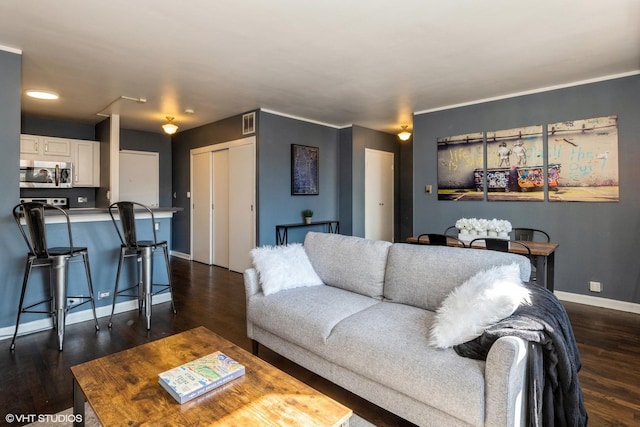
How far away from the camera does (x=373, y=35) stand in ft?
8.84

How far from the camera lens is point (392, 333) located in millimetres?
1740

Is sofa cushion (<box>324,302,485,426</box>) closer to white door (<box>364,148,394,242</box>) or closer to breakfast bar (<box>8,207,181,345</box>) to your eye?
breakfast bar (<box>8,207,181,345</box>)

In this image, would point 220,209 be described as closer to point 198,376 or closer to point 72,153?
point 72,153

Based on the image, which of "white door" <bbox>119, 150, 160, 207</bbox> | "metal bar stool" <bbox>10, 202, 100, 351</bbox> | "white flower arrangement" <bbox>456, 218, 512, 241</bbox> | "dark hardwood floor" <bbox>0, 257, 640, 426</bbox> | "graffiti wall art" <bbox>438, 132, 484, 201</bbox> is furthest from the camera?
"white door" <bbox>119, 150, 160, 207</bbox>

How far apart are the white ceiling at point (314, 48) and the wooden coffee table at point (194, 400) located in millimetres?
2203

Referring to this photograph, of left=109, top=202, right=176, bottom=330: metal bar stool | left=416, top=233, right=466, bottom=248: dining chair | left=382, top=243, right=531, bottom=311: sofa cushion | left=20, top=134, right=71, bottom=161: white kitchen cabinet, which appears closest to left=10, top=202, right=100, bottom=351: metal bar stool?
left=109, top=202, right=176, bottom=330: metal bar stool

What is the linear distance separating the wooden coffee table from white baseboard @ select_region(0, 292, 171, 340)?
1.99 meters

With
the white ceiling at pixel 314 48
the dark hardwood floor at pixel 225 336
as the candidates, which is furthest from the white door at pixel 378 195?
the dark hardwood floor at pixel 225 336

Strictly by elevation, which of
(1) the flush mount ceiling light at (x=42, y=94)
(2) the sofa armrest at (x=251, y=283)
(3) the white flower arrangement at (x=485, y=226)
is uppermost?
(1) the flush mount ceiling light at (x=42, y=94)

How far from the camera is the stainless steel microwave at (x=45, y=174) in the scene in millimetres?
4992

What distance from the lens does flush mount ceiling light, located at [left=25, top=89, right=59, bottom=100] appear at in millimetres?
4117

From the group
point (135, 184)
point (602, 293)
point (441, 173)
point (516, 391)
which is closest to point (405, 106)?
point (441, 173)

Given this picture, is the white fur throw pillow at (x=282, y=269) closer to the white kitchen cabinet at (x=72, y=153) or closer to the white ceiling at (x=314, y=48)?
the white ceiling at (x=314, y=48)

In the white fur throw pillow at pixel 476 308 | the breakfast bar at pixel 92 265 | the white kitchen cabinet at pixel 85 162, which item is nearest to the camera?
the white fur throw pillow at pixel 476 308
